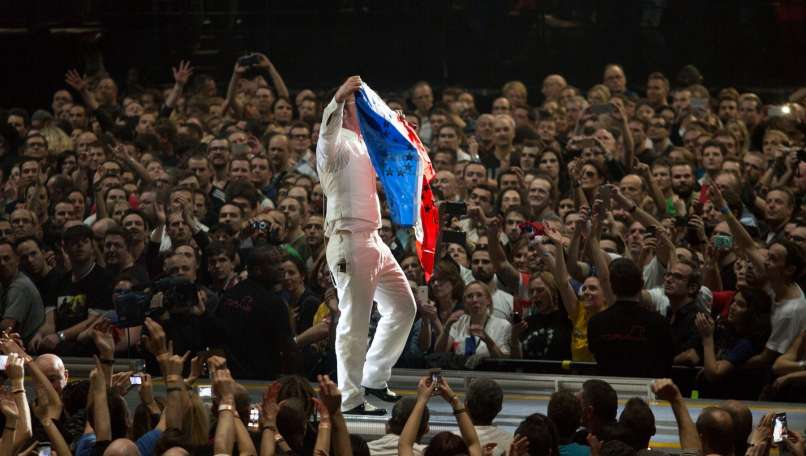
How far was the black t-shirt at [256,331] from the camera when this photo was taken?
10.3m

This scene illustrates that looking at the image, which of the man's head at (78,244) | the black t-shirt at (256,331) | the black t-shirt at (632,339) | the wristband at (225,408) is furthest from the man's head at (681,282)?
the man's head at (78,244)

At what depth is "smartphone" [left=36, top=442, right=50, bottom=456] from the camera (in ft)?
24.6

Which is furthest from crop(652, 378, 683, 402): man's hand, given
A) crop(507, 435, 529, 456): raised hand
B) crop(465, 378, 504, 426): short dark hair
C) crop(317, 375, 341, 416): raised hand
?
crop(317, 375, 341, 416): raised hand

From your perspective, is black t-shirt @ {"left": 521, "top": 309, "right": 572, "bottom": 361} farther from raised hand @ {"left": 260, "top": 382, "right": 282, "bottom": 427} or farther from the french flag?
raised hand @ {"left": 260, "top": 382, "right": 282, "bottom": 427}

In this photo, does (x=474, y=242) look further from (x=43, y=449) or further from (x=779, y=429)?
(x=779, y=429)

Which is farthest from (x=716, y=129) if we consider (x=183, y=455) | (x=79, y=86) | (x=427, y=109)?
(x=183, y=455)

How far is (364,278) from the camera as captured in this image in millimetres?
9094

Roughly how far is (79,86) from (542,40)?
290 inches

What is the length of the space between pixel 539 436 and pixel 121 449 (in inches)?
81.3

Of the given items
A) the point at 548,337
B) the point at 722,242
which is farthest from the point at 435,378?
the point at 722,242

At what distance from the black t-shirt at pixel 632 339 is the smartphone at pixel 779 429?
2515 millimetres

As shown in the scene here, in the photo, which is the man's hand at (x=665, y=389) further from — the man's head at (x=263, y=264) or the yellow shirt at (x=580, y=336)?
the man's head at (x=263, y=264)

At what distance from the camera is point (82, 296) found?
12469mm

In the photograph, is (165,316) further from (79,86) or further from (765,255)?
(79,86)
